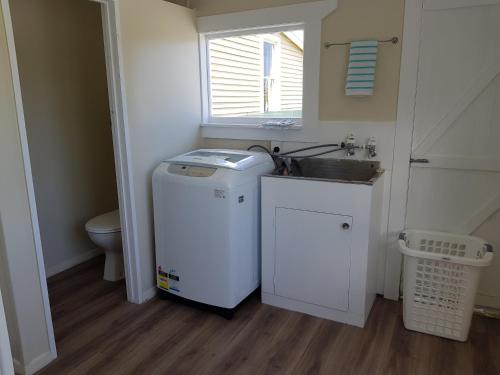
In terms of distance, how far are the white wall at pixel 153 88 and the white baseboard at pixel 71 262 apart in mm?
947

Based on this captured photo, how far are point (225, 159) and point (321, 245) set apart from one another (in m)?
0.83

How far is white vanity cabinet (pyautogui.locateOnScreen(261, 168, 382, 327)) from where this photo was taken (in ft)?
7.36

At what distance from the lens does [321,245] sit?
92.9 inches

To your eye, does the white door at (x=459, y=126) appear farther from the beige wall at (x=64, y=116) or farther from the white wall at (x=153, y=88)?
the beige wall at (x=64, y=116)

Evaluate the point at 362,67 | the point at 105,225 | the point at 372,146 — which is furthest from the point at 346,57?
the point at 105,225

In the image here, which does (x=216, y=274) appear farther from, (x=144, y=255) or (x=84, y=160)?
(x=84, y=160)

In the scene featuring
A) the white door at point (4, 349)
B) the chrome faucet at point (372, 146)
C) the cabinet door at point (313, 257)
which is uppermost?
the chrome faucet at point (372, 146)

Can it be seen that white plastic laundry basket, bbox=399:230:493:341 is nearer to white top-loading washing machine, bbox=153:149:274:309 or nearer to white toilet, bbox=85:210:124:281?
white top-loading washing machine, bbox=153:149:274:309

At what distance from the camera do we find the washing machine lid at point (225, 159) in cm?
243

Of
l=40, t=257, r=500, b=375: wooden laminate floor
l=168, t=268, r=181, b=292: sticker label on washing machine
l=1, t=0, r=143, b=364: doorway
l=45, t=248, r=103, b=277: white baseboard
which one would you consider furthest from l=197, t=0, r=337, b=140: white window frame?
l=45, t=248, r=103, b=277: white baseboard

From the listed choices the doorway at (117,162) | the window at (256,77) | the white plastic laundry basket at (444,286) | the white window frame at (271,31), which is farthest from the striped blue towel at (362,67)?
the doorway at (117,162)

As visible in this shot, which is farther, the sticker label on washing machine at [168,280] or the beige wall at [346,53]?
the sticker label on washing machine at [168,280]

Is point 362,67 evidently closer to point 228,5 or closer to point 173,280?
point 228,5

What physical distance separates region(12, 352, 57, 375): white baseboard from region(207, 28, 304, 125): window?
2.02 metres
